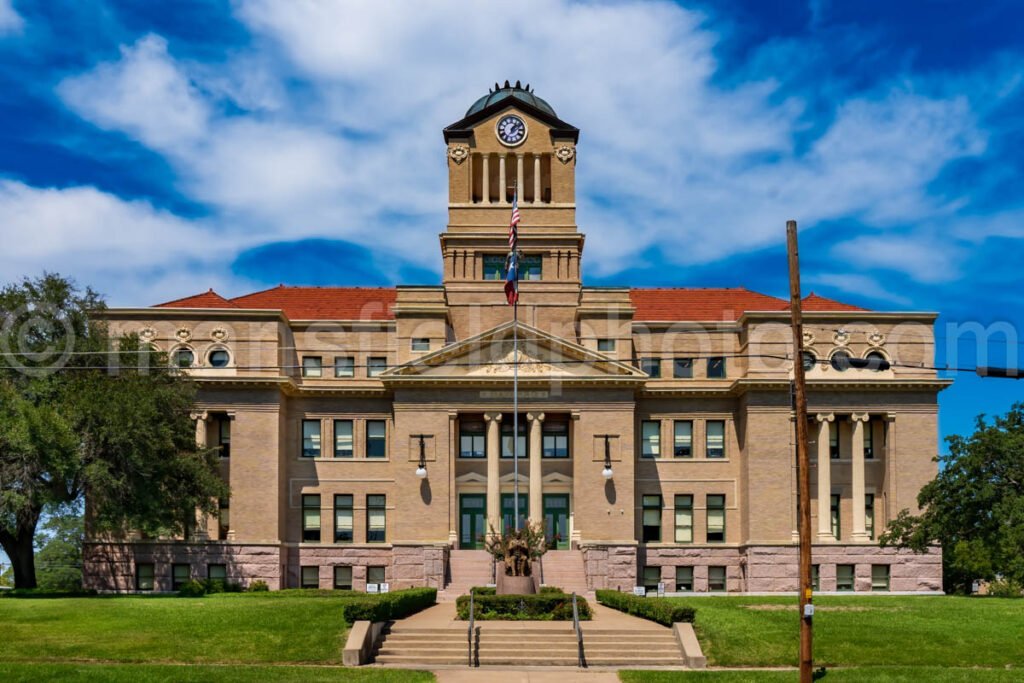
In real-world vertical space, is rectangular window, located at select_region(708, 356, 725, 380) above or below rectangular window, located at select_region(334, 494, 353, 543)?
above

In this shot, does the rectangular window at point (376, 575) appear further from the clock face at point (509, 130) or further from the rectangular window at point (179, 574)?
the clock face at point (509, 130)

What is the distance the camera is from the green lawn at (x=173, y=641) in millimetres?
31984

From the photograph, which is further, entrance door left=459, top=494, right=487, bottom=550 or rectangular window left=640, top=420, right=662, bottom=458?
rectangular window left=640, top=420, right=662, bottom=458

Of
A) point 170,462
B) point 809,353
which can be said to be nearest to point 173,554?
point 170,462

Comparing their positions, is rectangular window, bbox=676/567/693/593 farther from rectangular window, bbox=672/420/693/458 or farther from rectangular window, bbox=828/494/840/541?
rectangular window, bbox=828/494/840/541

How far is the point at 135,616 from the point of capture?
39.3 m

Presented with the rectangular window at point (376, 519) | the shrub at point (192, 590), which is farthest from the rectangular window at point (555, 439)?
the shrub at point (192, 590)

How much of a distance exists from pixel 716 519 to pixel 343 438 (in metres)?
18.2

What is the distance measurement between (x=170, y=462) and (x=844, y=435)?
101 ft

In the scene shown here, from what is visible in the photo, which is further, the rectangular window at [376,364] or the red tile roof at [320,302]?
the red tile roof at [320,302]

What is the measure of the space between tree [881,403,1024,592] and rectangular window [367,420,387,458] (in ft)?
80.5

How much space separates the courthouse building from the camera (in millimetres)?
58844

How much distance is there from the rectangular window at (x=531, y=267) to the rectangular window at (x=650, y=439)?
9.38m

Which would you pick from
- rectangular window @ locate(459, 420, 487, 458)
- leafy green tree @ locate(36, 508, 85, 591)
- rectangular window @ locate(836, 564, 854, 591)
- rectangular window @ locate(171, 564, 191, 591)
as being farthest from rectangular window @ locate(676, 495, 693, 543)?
leafy green tree @ locate(36, 508, 85, 591)
